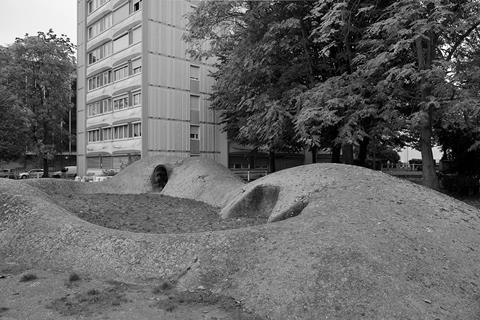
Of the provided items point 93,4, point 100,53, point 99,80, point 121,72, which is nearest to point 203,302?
point 121,72

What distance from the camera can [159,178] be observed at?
53.2ft

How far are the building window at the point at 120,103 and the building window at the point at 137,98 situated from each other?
1.49 metres

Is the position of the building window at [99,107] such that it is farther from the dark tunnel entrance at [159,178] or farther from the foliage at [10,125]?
the dark tunnel entrance at [159,178]

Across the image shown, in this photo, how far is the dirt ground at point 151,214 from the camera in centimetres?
848

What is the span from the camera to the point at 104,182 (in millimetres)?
16219

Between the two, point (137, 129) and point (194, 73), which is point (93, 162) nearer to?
point (137, 129)

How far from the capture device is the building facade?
34.9m

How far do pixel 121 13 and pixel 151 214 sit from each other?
33.3 metres

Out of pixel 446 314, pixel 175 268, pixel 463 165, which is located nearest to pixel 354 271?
pixel 446 314

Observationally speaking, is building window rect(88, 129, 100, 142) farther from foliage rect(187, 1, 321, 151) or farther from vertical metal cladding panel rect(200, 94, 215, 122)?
foliage rect(187, 1, 321, 151)

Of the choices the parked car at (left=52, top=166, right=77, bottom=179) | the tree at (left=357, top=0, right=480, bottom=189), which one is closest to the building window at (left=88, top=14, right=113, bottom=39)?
the parked car at (left=52, top=166, right=77, bottom=179)

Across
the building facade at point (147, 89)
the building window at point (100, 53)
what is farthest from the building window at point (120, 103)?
the building window at point (100, 53)

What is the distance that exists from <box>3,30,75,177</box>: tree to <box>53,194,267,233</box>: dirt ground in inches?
1132

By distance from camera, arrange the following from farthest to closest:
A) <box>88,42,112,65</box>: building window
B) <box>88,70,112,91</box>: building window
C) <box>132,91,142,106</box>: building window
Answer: <box>88,42,112,65</box>: building window → <box>88,70,112,91</box>: building window → <box>132,91,142,106</box>: building window
